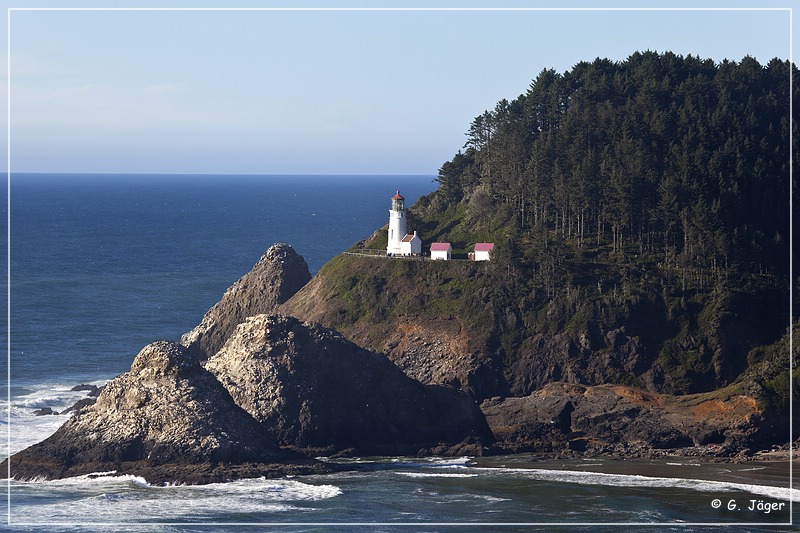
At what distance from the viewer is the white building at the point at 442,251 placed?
108m

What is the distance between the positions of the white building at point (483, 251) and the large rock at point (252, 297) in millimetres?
16806

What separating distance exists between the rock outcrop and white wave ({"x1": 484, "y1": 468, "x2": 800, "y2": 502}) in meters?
5.98

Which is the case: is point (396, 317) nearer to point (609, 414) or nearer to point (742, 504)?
point (609, 414)

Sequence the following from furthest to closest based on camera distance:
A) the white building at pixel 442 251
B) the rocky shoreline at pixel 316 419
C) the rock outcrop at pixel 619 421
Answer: the white building at pixel 442 251, the rock outcrop at pixel 619 421, the rocky shoreline at pixel 316 419

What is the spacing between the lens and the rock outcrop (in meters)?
83.4

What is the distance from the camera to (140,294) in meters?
146

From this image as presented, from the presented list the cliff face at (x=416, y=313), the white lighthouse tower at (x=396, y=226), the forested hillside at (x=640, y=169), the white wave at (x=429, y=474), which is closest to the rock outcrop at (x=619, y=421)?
the cliff face at (x=416, y=313)

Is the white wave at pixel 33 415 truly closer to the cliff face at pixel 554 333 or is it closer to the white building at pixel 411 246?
the cliff face at pixel 554 333

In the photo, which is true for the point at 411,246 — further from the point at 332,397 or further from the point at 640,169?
the point at 332,397

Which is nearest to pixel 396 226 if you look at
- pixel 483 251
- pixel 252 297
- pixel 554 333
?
pixel 483 251

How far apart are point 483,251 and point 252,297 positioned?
20222 mm

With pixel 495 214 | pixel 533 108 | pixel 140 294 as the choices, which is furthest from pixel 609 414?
pixel 140 294

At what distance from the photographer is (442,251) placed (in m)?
108

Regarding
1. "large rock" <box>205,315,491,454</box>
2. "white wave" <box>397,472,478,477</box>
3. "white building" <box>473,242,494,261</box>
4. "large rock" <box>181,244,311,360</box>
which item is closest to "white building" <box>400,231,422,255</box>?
"white building" <box>473,242,494,261</box>
